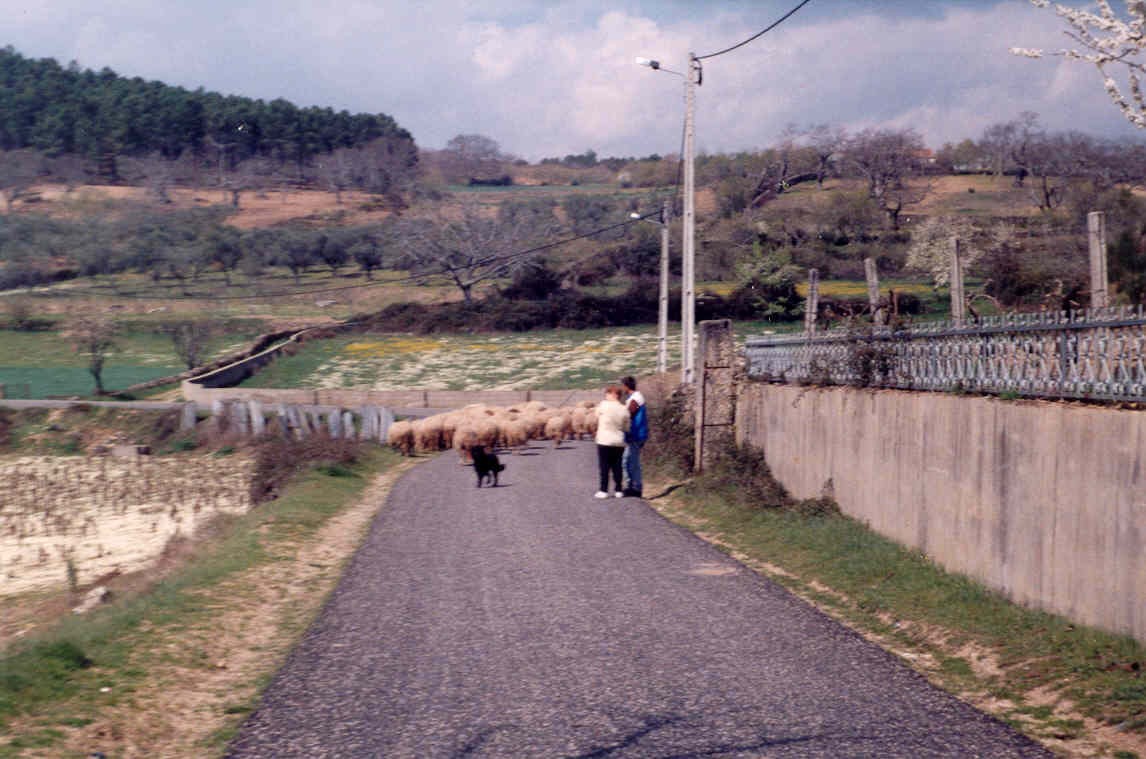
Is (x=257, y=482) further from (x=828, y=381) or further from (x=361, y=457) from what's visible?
(x=828, y=381)

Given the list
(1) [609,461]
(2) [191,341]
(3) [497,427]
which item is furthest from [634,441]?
(2) [191,341]

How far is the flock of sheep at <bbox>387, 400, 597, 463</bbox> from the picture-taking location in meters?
28.8

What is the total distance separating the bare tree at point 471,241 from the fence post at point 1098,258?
60.1 metres

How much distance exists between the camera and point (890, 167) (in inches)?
1905

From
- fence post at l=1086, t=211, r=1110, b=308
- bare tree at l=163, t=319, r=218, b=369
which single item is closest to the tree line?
bare tree at l=163, t=319, r=218, b=369

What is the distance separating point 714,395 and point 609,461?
2.43 metres

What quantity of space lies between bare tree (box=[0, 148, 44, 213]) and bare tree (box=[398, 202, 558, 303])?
4381 cm

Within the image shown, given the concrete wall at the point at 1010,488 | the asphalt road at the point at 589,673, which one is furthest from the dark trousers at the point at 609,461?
the asphalt road at the point at 589,673

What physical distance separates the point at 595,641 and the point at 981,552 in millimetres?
3402

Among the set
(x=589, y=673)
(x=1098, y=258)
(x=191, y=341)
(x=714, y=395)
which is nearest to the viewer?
(x=589, y=673)

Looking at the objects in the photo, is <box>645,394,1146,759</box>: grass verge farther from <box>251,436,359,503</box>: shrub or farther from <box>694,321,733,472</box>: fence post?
<box>251,436,359,503</box>: shrub

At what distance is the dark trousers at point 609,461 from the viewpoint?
1606 cm

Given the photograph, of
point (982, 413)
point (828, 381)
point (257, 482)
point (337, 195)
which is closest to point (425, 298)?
point (337, 195)

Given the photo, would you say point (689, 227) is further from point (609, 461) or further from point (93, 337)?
point (93, 337)
